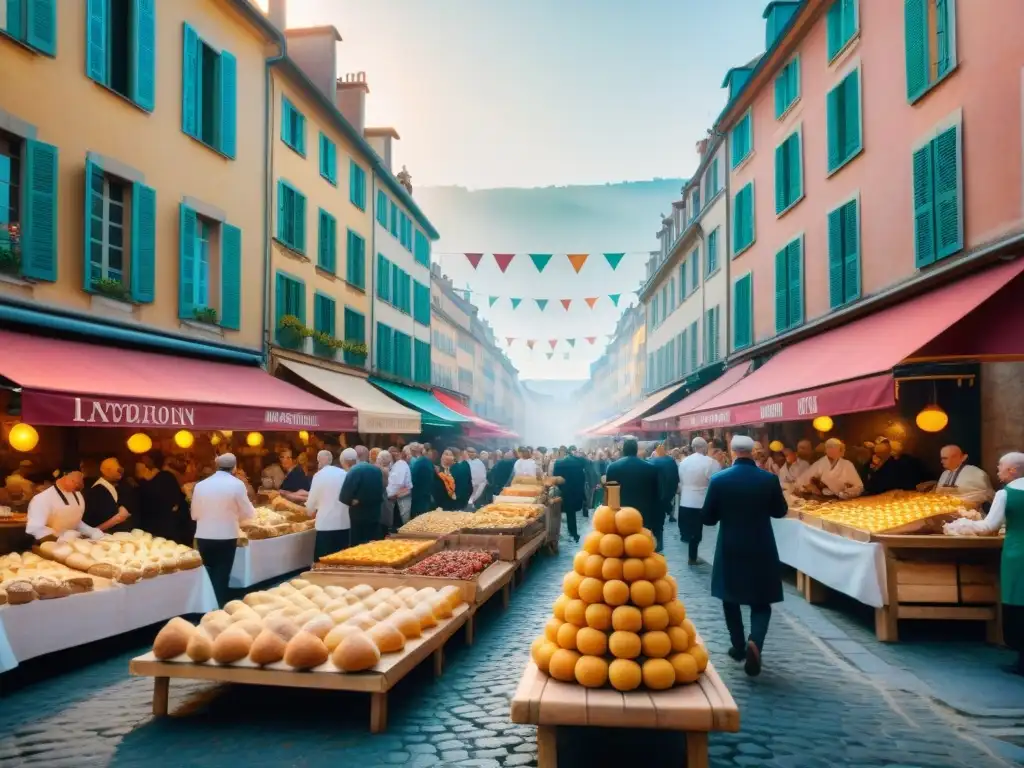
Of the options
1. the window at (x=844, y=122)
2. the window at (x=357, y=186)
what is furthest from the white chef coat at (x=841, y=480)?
the window at (x=357, y=186)

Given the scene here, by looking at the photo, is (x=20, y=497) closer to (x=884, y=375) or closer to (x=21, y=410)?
(x=21, y=410)

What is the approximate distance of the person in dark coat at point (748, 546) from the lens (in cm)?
643

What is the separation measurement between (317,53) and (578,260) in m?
9.76

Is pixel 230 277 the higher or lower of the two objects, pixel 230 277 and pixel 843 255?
the lower

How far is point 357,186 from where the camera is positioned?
78.4 ft

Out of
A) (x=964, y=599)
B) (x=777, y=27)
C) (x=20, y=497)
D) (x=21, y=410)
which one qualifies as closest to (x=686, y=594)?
(x=964, y=599)

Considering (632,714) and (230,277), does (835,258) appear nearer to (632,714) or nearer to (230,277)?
(230,277)

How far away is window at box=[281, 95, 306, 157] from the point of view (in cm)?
1838

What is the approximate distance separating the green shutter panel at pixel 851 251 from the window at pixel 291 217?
11.9 metres

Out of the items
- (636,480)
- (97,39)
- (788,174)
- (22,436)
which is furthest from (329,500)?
(788,174)

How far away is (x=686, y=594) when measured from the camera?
10.1 m

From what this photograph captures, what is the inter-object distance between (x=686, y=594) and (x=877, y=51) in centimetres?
941

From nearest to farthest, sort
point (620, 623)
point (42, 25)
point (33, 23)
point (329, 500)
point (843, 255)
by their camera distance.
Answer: point (620, 623) → point (33, 23) → point (42, 25) → point (329, 500) → point (843, 255)

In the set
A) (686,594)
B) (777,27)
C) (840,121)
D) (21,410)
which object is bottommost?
(686,594)
